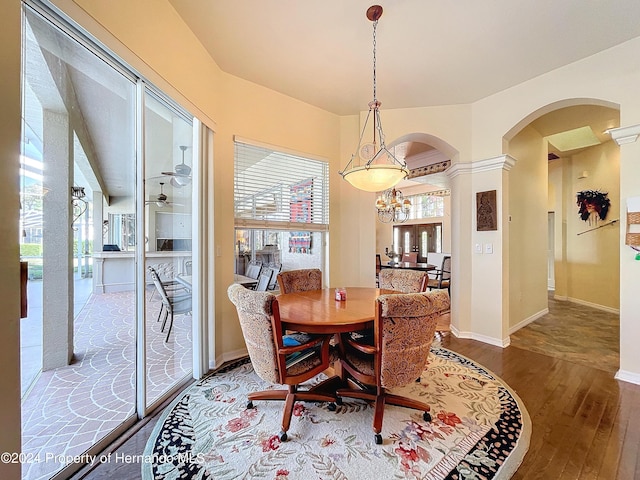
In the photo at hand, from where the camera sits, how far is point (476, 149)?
3.55 m

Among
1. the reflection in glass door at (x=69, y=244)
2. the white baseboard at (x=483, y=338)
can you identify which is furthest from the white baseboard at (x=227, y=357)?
the white baseboard at (x=483, y=338)

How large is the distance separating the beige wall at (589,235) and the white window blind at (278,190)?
532cm

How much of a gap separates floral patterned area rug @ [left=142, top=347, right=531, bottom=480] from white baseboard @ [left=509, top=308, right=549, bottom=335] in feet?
6.22

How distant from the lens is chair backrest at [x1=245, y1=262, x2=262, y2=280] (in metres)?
3.41

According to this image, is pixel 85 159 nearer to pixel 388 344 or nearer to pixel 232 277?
pixel 232 277

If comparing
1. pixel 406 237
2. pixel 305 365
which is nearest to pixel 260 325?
pixel 305 365

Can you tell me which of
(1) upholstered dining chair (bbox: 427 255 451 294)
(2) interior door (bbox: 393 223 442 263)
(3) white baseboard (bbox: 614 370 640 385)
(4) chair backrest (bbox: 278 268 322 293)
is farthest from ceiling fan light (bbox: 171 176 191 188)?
(2) interior door (bbox: 393 223 442 263)

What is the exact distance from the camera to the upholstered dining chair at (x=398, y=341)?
1.61 metres

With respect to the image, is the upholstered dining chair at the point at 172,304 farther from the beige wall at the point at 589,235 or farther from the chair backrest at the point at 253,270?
the beige wall at the point at 589,235

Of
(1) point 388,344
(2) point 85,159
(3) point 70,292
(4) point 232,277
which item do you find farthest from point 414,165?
(3) point 70,292

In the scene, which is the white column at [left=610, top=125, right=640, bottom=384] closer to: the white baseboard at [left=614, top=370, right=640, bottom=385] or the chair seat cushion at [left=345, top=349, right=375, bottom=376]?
the white baseboard at [left=614, top=370, right=640, bottom=385]

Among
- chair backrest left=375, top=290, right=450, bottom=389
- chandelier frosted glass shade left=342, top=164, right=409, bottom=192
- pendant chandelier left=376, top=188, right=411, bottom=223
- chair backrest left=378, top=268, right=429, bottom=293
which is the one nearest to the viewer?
chair backrest left=375, top=290, right=450, bottom=389

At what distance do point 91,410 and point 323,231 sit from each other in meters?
Answer: 2.81

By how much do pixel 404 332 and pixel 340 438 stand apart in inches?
31.8
